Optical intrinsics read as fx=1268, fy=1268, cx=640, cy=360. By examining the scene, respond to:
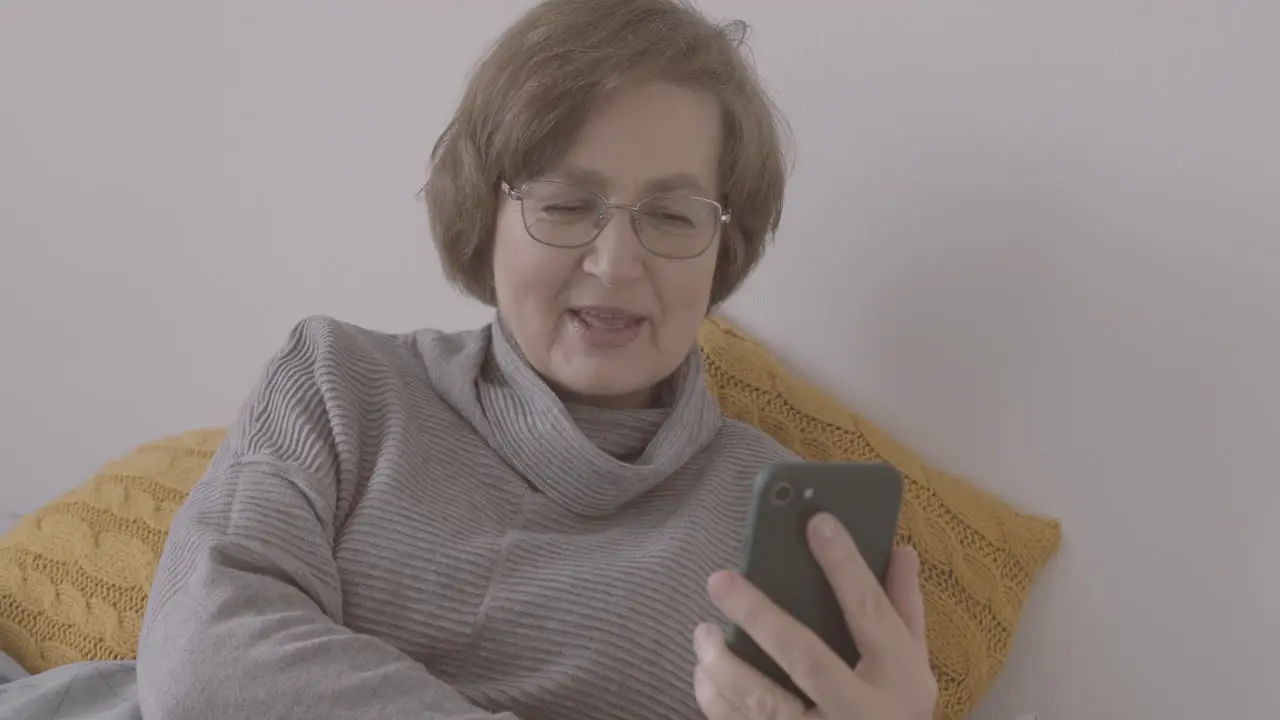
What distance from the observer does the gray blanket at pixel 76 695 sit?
1.06 m


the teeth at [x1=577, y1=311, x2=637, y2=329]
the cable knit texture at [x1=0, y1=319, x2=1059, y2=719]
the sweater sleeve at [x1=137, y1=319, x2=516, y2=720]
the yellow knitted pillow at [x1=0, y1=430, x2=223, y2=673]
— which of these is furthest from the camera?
the yellow knitted pillow at [x1=0, y1=430, x2=223, y2=673]

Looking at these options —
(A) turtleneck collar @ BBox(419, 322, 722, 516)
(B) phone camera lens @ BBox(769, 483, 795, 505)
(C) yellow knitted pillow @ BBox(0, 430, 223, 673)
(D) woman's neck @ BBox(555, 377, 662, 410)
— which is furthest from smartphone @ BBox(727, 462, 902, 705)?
(C) yellow knitted pillow @ BBox(0, 430, 223, 673)

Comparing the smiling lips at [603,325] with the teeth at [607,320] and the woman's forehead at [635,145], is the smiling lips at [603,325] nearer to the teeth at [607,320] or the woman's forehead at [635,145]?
the teeth at [607,320]

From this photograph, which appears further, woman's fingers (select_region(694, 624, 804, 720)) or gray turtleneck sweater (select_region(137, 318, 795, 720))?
gray turtleneck sweater (select_region(137, 318, 795, 720))

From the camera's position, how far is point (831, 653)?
2.46 feet

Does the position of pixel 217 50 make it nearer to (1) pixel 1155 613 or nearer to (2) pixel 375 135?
(2) pixel 375 135

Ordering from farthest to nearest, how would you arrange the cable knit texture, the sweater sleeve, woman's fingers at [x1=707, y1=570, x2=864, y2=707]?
the cable knit texture → the sweater sleeve → woman's fingers at [x1=707, y1=570, x2=864, y2=707]

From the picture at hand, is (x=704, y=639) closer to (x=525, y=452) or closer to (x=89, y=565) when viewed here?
(x=525, y=452)

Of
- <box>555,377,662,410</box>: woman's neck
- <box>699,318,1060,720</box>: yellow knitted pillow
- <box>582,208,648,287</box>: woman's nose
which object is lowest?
<box>699,318,1060,720</box>: yellow knitted pillow

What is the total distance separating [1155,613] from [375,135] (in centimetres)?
114

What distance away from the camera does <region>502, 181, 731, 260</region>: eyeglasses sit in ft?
3.68

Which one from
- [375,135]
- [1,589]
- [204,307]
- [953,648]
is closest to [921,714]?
→ [953,648]

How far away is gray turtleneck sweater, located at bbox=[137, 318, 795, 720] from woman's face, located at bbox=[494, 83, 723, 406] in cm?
5

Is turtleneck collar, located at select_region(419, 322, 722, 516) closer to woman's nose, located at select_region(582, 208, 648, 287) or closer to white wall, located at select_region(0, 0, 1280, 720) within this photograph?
woman's nose, located at select_region(582, 208, 648, 287)
